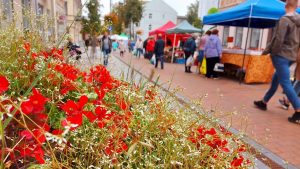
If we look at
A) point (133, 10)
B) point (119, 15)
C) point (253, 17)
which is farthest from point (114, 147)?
point (119, 15)

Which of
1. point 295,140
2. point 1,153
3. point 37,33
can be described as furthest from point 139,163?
point 295,140

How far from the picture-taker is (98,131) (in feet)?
4.33

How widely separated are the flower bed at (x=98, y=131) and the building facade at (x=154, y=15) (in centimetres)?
6289

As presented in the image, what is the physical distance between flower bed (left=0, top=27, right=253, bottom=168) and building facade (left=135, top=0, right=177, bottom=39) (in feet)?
206

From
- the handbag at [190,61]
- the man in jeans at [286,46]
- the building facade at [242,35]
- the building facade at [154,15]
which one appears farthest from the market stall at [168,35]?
the building facade at [154,15]

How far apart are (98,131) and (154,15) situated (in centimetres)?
6569

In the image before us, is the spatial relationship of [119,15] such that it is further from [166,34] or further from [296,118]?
[296,118]

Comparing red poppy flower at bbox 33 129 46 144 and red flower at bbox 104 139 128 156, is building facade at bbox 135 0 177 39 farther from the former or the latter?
red poppy flower at bbox 33 129 46 144

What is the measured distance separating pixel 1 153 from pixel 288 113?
16.8ft

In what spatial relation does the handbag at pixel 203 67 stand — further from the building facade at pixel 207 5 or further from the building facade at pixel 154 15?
the building facade at pixel 154 15

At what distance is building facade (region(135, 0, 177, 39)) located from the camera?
64250 mm

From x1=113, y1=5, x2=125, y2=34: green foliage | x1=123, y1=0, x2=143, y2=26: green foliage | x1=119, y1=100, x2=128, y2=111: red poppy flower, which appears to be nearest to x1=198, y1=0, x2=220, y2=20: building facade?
x1=123, y1=0, x2=143, y2=26: green foliage

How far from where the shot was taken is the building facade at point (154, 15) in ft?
211

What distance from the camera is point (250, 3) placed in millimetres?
7758
